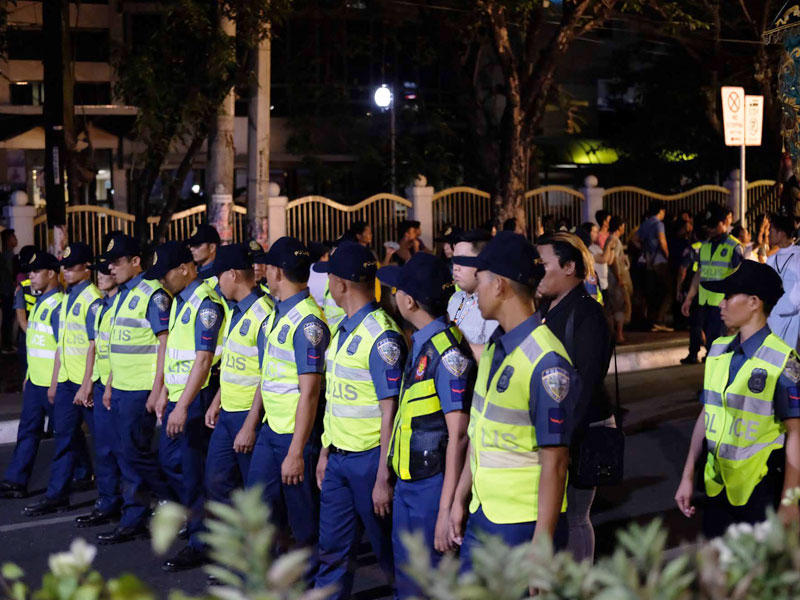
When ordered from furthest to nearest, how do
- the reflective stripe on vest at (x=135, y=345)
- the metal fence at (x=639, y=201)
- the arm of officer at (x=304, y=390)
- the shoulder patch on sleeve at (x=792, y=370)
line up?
the metal fence at (x=639, y=201), the reflective stripe on vest at (x=135, y=345), the arm of officer at (x=304, y=390), the shoulder patch on sleeve at (x=792, y=370)

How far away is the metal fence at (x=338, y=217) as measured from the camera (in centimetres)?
1764

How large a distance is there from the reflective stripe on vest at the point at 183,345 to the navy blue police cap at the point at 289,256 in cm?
93

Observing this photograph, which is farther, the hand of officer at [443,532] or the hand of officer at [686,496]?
the hand of officer at [686,496]

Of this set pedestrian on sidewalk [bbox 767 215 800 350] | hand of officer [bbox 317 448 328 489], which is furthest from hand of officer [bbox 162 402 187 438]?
pedestrian on sidewalk [bbox 767 215 800 350]

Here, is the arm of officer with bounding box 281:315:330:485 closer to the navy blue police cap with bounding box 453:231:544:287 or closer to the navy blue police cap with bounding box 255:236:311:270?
the navy blue police cap with bounding box 255:236:311:270

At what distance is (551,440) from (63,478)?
5256 mm

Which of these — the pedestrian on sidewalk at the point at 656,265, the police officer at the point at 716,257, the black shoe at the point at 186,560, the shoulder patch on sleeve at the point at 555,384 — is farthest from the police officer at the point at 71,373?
the pedestrian on sidewalk at the point at 656,265

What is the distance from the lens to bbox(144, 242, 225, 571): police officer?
6.81 metres

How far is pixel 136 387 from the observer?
24.7 ft

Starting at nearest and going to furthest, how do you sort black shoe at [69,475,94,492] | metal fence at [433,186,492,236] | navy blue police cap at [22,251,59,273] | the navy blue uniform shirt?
the navy blue uniform shirt → black shoe at [69,475,94,492] → navy blue police cap at [22,251,59,273] → metal fence at [433,186,492,236]

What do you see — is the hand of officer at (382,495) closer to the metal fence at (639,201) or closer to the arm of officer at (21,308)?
the arm of officer at (21,308)

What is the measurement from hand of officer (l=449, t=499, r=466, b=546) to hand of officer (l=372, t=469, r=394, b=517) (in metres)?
0.77

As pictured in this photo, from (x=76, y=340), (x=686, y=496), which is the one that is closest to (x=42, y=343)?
(x=76, y=340)

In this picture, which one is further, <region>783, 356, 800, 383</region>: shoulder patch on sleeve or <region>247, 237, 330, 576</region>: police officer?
<region>247, 237, 330, 576</region>: police officer
